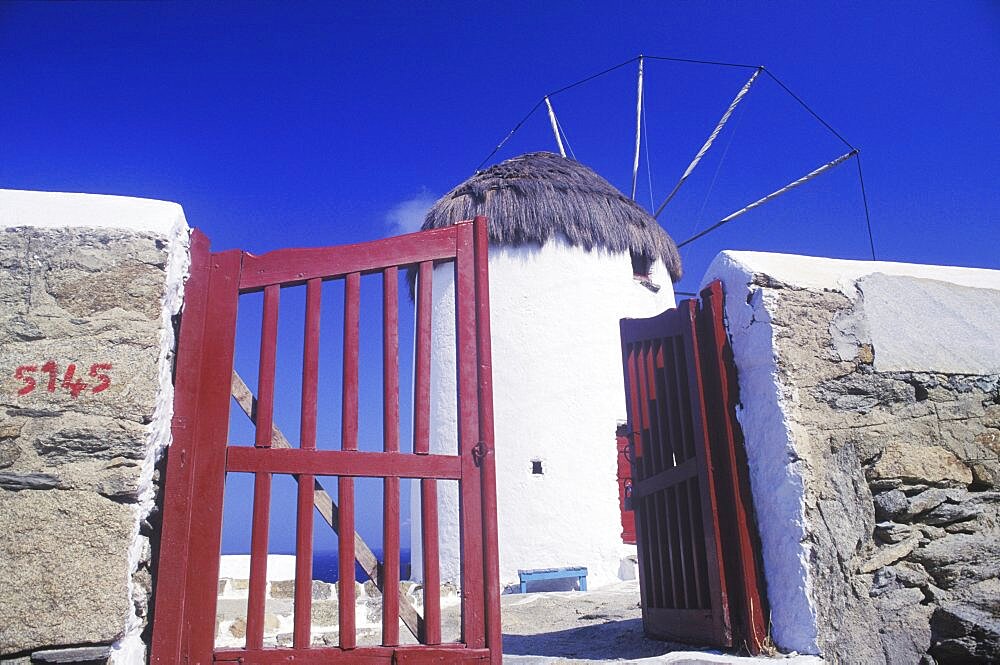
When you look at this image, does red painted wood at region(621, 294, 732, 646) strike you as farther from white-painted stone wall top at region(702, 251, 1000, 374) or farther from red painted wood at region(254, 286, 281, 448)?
red painted wood at region(254, 286, 281, 448)

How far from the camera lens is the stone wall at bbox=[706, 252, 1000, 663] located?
2.90m

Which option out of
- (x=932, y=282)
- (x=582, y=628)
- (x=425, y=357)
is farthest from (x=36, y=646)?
(x=932, y=282)

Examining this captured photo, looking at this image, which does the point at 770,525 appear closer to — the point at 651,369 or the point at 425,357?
the point at 651,369

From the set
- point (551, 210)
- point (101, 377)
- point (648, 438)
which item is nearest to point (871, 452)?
point (648, 438)

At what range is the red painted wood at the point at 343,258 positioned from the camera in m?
2.83

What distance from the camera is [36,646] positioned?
2.21 metres

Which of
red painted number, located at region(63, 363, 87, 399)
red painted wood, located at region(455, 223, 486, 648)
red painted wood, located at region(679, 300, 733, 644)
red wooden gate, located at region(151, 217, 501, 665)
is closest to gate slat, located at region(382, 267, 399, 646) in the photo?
red wooden gate, located at region(151, 217, 501, 665)

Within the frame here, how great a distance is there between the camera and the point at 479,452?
2775 mm

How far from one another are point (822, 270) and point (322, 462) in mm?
2300

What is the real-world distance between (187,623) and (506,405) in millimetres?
7362

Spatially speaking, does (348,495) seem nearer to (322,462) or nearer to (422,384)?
(322,462)

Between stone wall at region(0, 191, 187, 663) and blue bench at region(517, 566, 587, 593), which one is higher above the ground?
stone wall at region(0, 191, 187, 663)

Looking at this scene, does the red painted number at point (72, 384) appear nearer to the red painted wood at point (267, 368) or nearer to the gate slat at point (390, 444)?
the red painted wood at point (267, 368)

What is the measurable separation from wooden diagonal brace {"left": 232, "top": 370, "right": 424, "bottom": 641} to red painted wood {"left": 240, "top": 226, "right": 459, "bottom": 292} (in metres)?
0.39
